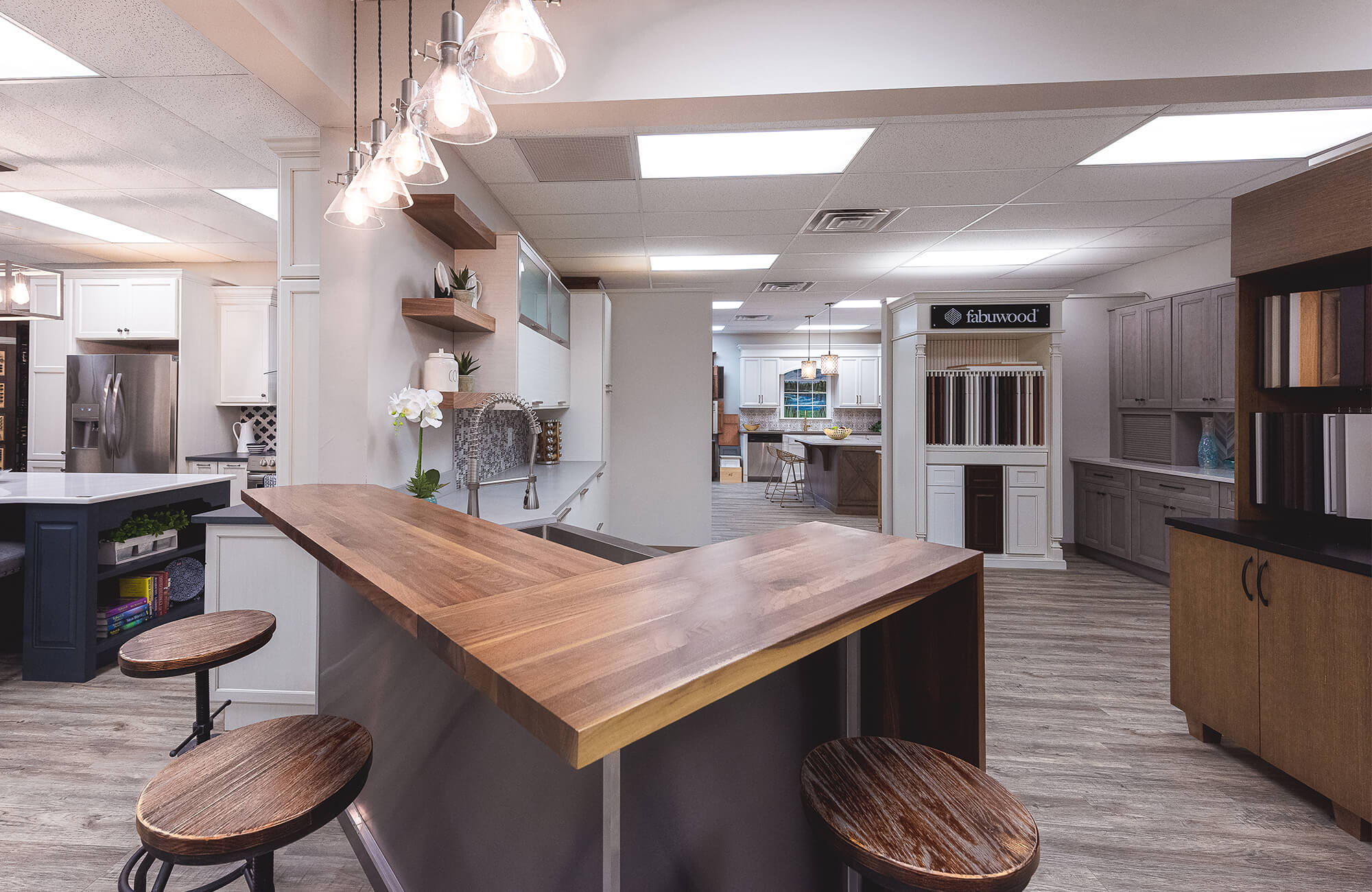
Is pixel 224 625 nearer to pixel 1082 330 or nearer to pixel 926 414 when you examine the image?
pixel 926 414

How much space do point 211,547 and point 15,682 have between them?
5.76 feet

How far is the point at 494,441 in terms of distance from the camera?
4449mm

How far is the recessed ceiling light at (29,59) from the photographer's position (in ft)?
7.88

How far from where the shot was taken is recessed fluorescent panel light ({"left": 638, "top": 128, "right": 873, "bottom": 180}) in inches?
126

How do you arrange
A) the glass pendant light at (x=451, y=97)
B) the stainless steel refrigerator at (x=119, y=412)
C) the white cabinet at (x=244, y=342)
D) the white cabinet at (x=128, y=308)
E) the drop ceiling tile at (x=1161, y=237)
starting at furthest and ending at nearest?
the white cabinet at (x=244, y=342) < the white cabinet at (x=128, y=308) < the stainless steel refrigerator at (x=119, y=412) < the drop ceiling tile at (x=1161, y=237) < the glass pendant light at (x=451, y=97)

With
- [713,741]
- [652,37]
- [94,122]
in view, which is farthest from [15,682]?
[652,37]

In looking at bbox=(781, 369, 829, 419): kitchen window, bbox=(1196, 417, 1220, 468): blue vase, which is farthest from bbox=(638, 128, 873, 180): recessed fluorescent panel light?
bbox=(781, 369, 829, 419): kitchen window

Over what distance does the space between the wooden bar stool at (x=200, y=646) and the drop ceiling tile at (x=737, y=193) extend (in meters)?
3.15

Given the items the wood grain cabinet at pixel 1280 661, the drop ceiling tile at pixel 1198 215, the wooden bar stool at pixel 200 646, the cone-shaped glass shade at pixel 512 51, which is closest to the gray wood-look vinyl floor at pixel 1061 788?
the wood grain cabinet at pixel 1280 661

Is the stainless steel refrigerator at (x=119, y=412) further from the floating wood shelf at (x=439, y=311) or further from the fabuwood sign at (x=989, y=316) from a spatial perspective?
the fabuwood sign at (x=989, y=316)

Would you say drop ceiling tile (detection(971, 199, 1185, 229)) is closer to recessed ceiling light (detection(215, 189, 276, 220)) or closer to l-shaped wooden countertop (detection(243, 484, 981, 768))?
l-shaped wooden countertop (detection(243, 484, 981, 768))

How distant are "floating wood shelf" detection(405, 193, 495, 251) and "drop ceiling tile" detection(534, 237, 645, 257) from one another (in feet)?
6.02

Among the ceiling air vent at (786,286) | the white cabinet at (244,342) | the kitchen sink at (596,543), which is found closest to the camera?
the kitchen sink at (596,543)

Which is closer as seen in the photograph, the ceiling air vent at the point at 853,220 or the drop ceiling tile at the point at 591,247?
the ceiling air vent at the point at 853,220
